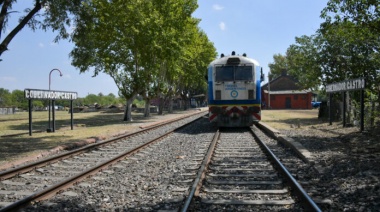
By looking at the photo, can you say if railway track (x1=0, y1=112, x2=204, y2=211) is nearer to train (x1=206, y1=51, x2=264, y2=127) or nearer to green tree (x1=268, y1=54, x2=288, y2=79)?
train (x1=206, y1=51, x2=264, y2=127)

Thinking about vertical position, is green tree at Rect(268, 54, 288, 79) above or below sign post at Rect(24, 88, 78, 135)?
above

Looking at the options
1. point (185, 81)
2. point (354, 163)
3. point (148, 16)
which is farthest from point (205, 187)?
point (185, 81)

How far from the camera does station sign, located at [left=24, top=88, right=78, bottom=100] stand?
15.7 meters

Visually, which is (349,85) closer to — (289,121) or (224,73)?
(224,73)

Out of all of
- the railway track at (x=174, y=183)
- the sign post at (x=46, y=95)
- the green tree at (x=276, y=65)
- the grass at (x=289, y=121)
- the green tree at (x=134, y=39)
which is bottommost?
the railway track at (x=174, y=183)

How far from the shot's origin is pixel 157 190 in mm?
6395

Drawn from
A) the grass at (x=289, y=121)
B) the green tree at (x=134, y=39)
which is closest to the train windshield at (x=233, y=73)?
the grass at (x=289, y=121)

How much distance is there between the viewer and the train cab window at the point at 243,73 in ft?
58.3

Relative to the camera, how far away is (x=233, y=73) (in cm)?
1784

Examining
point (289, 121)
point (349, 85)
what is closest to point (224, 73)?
point (349, 85)

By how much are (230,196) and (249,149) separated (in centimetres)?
554

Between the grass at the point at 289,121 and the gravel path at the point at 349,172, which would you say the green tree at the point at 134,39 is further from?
the gravel path at the point at 349,172

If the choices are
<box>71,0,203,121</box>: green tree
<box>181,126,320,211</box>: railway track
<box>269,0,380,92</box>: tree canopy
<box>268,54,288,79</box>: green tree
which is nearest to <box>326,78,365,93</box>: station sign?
<box>269,0,380,92</box>: tree canopy

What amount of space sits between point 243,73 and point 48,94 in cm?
913
